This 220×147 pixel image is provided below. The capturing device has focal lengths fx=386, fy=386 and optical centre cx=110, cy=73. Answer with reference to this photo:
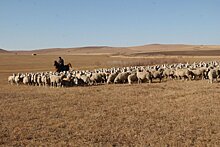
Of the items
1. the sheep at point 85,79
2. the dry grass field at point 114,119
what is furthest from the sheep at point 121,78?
the dry grass field at point 114,119

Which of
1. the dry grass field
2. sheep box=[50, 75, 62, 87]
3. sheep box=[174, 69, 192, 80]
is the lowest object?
the dry grass field

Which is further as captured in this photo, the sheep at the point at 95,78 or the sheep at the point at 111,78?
the sheep at the point at 95,78

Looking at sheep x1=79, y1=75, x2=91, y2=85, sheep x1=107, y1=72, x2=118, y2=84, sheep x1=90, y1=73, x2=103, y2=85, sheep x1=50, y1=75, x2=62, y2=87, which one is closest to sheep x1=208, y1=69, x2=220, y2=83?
sheep x1=107, y1=72, x2=118, y2=84

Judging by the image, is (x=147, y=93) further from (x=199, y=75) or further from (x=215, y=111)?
(x=199, y=75)

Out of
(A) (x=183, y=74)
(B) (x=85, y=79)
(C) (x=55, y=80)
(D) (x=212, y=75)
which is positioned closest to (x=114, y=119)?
(D) (x=212, y=75)

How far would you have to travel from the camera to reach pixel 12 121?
1087cm

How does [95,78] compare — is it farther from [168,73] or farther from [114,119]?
[114,119]

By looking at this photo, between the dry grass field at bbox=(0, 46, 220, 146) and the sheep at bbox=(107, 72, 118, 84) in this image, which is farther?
the sheep at bbox=(107, 72, 118, 84)

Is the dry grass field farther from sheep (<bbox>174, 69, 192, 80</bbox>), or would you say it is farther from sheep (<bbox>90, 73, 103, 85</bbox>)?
sheep (<bbox>90, 73, 103, 85</bbox>)

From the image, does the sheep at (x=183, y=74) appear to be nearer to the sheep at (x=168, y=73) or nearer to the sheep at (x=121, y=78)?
the sheep at (x=168, y=73)

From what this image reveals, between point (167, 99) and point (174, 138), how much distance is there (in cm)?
541

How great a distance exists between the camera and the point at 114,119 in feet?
35.3

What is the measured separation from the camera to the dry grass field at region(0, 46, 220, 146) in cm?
865

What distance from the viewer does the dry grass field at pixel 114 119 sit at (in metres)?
8.65
